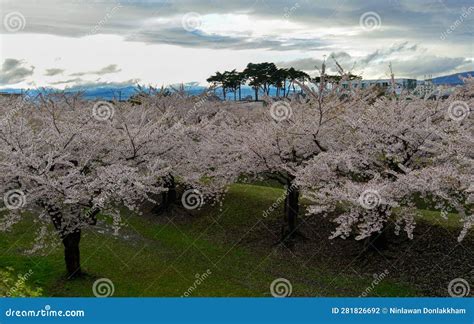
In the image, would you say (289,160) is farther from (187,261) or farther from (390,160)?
(187,261)

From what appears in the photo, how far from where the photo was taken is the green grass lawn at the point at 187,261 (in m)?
19.5

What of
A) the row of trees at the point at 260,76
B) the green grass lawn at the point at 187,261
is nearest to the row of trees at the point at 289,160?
the green grass lawn at the point at 187,261

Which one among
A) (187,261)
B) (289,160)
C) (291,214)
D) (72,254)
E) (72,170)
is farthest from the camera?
(291,214)

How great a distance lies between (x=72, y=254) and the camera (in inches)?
813

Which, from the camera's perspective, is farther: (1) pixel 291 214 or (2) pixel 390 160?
(1) pixel 291 214

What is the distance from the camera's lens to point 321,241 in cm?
2412

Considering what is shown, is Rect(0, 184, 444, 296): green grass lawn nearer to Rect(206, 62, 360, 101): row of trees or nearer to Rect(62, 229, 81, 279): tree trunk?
Rect(62, 229, 81, 279): tree trunk

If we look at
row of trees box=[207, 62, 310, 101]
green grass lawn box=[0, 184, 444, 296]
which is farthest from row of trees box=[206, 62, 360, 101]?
green grass lawn box=[0, 184, 444, 296]

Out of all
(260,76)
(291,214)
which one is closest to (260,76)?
(260,76)

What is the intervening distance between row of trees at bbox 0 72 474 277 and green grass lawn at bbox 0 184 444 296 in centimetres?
197

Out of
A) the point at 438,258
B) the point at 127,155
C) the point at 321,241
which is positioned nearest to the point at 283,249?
the point at 321,241

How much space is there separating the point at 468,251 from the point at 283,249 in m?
8.40

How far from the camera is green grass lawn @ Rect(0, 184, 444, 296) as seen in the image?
1945 cm

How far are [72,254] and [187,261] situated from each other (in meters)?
5.49
